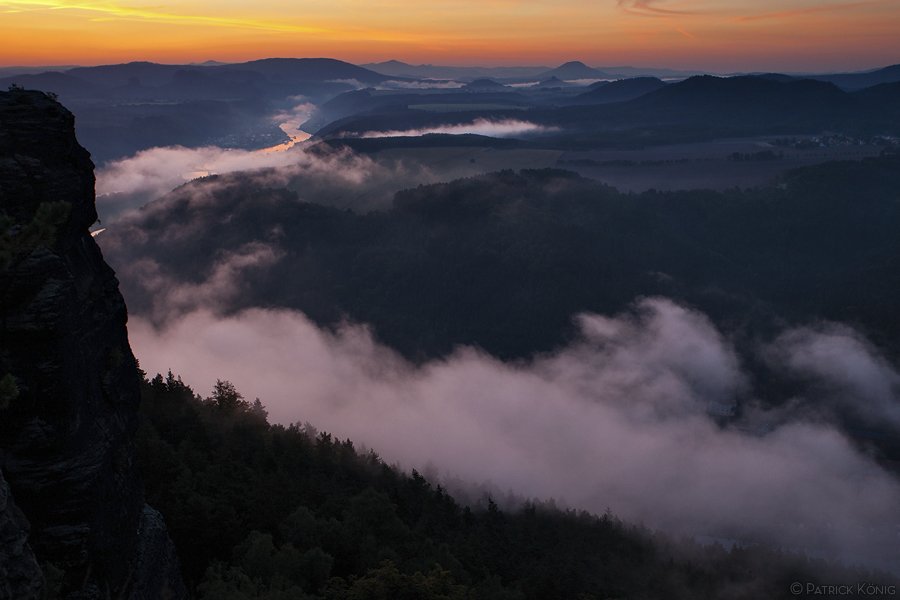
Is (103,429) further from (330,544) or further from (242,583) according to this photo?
(330,544)

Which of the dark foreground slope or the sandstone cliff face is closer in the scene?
the sandstone cliff face

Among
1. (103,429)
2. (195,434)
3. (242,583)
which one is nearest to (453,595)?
(242,583)

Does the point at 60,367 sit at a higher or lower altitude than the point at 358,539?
higher

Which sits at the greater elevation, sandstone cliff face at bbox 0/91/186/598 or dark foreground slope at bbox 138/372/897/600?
sandstone cliff face at bbox 0/91/186/598

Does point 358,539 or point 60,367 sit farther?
point 358,539
